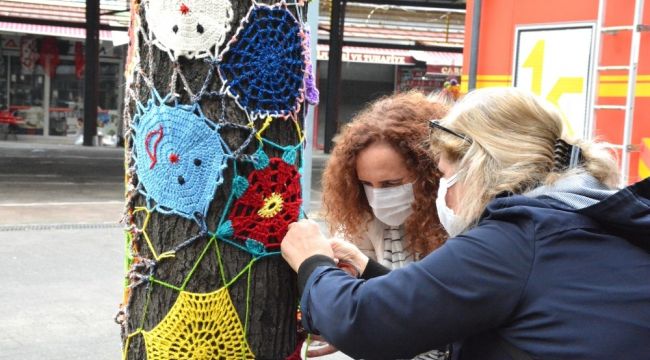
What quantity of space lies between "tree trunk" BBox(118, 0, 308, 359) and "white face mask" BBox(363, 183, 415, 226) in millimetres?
608

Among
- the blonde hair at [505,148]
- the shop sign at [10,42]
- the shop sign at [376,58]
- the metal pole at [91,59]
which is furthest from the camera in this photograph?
the shop sign at [376,58]

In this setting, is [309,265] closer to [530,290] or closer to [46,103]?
[530,290]

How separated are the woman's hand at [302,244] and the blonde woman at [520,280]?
0.72 ft

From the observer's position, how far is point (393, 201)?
2.50 meters

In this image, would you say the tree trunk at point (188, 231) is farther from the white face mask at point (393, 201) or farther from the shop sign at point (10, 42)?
the shop sign at point (10, 42)

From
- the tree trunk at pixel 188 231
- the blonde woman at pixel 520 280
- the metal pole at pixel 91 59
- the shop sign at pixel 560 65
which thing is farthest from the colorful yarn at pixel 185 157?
the metal pole at pixel 91 59

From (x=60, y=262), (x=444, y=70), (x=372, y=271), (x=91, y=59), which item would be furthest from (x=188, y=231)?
(x=444, y=70)

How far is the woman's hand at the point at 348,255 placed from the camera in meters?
2.15

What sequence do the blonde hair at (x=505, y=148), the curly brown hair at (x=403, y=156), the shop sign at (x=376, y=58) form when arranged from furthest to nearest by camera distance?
the shop sign at (x=376, y=58)
the curly brown hair at (x=403, y=156)
the blonde hair at (x=505, y=148)

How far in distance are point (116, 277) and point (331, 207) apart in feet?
16.3

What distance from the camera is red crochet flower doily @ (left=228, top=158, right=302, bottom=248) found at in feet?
6.18

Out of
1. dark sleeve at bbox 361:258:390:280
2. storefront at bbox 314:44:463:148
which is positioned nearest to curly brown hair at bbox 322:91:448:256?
dark sleeve at bbox 361:258:390:280

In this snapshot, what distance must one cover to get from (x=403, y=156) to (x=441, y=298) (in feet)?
3.57

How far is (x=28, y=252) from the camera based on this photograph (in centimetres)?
796
